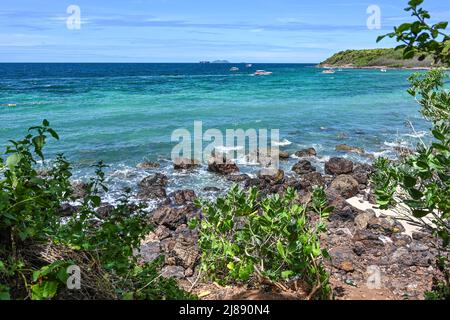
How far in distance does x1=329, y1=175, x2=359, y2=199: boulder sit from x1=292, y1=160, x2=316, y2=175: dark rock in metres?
2.52

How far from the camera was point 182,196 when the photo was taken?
14086 millimetres

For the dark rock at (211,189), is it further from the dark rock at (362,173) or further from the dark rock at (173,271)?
the dark rock at (173,271)

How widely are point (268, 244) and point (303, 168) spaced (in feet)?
41.5

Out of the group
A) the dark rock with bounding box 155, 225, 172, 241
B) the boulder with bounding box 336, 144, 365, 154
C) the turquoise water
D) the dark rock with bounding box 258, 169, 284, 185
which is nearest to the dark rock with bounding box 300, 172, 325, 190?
the dark rock with bounding box 258, 169, 284, 185

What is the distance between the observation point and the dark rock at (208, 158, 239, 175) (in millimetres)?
17078

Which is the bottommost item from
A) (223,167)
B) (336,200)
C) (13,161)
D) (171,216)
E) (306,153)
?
(171,216)

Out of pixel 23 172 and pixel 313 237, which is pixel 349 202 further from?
pixel 23 172

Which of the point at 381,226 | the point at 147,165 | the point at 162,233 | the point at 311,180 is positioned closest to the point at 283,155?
the point at 311,180

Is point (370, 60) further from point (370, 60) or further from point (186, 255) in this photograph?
point (186, 255)

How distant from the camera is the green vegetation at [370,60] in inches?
4476

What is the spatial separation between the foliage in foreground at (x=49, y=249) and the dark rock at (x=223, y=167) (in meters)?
12.9

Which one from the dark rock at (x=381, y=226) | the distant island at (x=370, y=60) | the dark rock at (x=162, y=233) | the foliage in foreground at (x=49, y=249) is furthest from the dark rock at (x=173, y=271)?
the distant island at (x=370, y=60)
